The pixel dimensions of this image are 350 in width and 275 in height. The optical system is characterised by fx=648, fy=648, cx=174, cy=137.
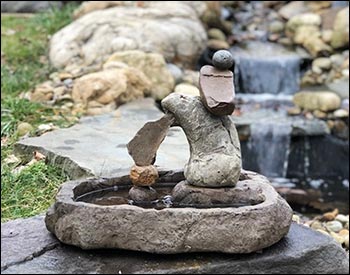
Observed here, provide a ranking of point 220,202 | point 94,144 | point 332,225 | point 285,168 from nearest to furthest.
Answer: point 220,202 → point 94,144 → point 332,225 → point 285,168

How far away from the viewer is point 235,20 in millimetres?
10992

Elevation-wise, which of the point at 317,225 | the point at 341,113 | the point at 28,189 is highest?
the point at 28,189

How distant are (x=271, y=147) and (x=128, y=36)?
2147mm

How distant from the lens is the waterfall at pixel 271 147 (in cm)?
742

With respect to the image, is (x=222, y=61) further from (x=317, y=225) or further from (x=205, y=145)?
(x=317, y=225)

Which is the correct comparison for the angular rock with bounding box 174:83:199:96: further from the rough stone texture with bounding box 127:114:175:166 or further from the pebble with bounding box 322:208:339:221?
the rough stone texture with bounding box 127:114:175:166

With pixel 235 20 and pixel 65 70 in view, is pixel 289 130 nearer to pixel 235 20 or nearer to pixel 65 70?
pixel 65 70

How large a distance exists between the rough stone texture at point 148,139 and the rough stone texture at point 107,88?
3.40 m

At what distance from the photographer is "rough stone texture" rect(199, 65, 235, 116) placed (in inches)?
108

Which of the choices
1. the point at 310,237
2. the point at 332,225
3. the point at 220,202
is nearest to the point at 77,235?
the point at 220,202

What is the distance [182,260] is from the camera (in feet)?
8.36

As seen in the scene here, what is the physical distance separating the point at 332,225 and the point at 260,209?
128 inches

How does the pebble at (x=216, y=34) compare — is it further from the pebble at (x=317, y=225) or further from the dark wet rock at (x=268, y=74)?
the pebble at (x=317, y=225)

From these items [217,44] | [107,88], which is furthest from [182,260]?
[217,44]
